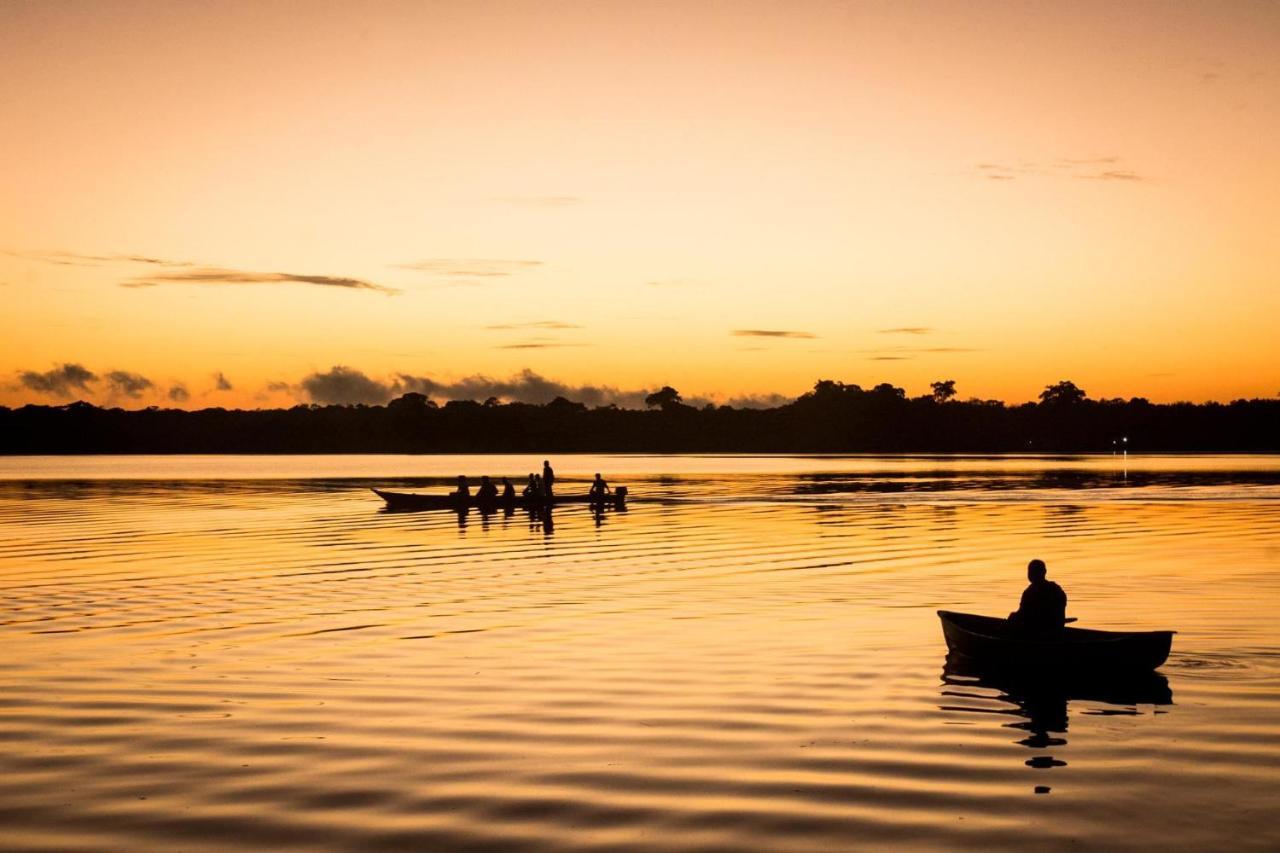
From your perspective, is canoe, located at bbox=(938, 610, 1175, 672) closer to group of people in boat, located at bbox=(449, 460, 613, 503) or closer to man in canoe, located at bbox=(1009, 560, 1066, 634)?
man in canoe, located at bbox=(1009, 560, 1066, 634)

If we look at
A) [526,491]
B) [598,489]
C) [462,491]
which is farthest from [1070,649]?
[526,491]

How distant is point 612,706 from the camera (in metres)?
17.7

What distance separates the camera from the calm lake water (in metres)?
12.1

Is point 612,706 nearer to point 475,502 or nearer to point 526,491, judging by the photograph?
point 475,502

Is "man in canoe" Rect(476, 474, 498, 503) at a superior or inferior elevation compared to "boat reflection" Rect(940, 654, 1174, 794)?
superior

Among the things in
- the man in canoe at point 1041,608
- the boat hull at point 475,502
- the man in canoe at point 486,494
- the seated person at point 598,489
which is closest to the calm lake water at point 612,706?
the man in canoe at point 1041,608

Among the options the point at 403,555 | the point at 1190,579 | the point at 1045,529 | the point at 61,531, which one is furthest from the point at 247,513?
the point at 1190,579

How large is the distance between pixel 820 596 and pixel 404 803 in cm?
1917

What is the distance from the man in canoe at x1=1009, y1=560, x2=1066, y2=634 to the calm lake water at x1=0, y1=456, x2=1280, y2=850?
131cm

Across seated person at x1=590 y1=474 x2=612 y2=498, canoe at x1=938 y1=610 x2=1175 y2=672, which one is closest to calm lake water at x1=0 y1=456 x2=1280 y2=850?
canoe at x1=938 y1=610 x2=1175 y2=672

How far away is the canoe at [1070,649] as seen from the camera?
756 inches

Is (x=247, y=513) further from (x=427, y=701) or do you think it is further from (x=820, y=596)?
(x=427, y=701)

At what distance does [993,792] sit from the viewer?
13.1 m

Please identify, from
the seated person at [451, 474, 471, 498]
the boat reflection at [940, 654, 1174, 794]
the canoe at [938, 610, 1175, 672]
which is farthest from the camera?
the seated person at [451, 474, 471, 498]
